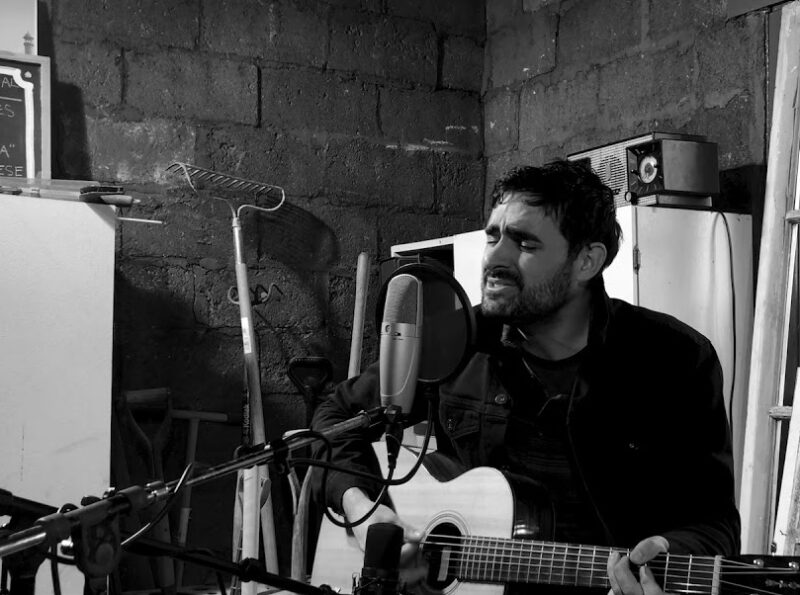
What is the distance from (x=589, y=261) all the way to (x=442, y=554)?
0.68 metres

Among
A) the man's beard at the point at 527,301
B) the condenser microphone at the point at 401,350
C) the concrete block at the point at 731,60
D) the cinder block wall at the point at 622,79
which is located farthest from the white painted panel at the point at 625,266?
the condenser microphone at the point at 401,350

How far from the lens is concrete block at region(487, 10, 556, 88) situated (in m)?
3.86

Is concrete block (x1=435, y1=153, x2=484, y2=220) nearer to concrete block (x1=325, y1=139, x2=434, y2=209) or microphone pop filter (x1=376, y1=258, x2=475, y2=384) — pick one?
concrete block (x1=325, y1=139, x2=434, y2=209)

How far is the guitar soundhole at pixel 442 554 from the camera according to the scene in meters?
1.85

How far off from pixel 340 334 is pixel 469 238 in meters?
0.76

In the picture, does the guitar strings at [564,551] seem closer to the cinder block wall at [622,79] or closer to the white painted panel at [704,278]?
the white painted panel at [704,278]

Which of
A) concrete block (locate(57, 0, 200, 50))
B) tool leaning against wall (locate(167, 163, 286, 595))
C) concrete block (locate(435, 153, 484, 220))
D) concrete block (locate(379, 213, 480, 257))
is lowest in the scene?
tool leaning against wall (locate(167, 163, 286, 595))

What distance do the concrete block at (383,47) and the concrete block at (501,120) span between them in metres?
0.26

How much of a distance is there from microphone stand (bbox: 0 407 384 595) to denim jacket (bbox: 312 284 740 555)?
0.72 m

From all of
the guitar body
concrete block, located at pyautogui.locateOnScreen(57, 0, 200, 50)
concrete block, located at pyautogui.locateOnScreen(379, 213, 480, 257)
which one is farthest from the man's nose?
concrete block, located at pyautogui.locateOnScreen(57, 0, 200, 50)

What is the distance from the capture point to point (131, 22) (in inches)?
140

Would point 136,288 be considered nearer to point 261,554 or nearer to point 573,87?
point 261,554

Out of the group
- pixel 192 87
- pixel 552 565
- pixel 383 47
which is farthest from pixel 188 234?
pixel 552 565

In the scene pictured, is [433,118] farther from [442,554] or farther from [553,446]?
[442,554]
